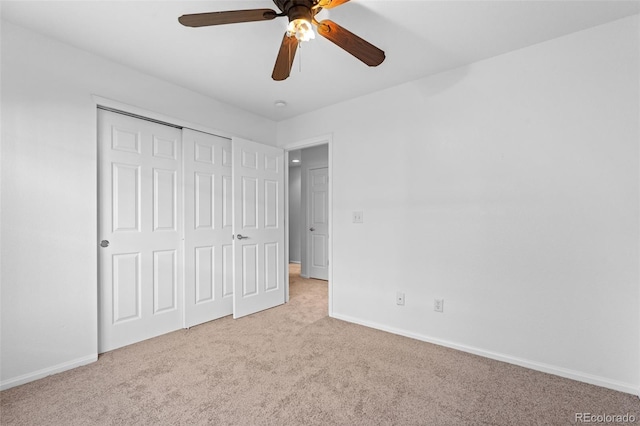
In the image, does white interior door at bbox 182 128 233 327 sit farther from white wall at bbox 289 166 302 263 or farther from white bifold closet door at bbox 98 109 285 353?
white wall at bbox 289 166 302 263

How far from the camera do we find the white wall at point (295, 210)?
6.92 metres

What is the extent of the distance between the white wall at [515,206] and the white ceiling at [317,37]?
0.71 feet

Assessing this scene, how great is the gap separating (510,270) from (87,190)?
3.36 meters

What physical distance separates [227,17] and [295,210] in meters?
5.60

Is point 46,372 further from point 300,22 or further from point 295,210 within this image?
point 295,210

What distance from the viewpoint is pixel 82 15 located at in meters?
1.86

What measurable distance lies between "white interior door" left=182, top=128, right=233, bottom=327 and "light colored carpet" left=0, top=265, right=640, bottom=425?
53cm

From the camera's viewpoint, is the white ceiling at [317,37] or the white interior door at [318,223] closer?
the white ceiling at [317,37]

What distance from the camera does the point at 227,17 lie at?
4.65ft

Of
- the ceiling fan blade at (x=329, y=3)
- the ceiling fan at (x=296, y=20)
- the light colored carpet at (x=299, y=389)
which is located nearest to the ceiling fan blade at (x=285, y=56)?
the ceiling fan at (x=296, y=20)

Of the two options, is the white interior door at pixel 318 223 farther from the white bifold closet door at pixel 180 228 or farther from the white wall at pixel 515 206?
the white wall at pixel 515 206

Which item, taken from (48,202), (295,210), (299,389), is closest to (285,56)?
(48,202)

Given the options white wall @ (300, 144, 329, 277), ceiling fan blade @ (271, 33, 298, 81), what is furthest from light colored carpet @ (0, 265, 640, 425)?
white wall @ (300, 144, 329, 277)

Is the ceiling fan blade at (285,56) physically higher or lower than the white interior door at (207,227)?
higher
